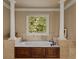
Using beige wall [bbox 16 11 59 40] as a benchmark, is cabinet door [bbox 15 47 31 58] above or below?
below

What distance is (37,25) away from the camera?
7.98 metres

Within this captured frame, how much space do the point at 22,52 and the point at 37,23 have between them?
2858mm

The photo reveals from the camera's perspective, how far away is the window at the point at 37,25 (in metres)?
7.91

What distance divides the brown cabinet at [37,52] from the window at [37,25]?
2.49 metres

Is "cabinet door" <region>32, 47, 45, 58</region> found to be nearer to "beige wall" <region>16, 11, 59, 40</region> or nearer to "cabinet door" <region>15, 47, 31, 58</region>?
"cabinet door" <region>15, 47, 31, 58</region>

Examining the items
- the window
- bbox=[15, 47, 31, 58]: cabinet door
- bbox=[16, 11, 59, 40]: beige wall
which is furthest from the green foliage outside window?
bbox=[15, 47, 31, 58]: cabinet door

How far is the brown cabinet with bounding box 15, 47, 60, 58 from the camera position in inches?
211

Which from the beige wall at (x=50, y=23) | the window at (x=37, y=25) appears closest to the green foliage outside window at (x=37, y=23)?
the window at (x=37, y=25)

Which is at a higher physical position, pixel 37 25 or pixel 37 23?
pixel 37 23

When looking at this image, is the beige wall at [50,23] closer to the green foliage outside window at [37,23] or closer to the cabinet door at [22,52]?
the green foliage outside window at [37,23]

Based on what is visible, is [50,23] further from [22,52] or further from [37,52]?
[22,52]

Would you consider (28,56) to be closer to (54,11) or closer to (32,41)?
(32,41)

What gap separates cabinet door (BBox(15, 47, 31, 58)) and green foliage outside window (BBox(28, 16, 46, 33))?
2530mm

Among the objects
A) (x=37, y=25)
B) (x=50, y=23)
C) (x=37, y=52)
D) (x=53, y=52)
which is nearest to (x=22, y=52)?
(x=37, y=52)
